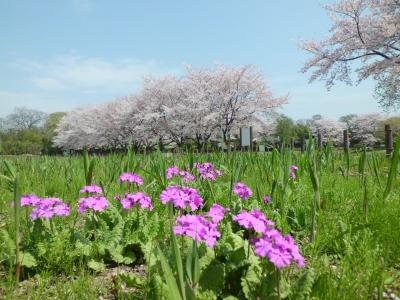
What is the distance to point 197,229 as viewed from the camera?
1081 mm

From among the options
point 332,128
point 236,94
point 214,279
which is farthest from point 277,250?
point 332,128

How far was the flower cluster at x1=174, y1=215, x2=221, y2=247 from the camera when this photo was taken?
1075 mm

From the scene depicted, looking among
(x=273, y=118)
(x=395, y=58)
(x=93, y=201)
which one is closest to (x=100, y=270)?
(x=93, y=201)

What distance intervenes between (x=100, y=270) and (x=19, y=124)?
104220mm

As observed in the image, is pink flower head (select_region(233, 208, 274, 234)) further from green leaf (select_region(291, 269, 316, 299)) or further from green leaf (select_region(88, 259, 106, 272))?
green leaf (select_region(88, 259, 106, 272))

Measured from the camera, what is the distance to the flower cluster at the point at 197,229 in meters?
1.08

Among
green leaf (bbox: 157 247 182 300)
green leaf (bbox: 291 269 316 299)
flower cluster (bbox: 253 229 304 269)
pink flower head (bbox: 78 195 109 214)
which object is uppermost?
pink flower head (bbox: 78 195 109 214)

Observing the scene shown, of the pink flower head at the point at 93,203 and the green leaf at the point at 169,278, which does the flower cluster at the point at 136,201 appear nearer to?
the pink flower head at the point at 93,203

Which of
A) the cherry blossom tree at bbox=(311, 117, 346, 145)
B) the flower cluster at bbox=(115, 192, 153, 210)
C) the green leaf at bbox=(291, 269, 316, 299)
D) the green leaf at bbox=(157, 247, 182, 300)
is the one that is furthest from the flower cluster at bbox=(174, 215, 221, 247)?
the cherry blossom tree at bbox=(311, 117, 346, 145)

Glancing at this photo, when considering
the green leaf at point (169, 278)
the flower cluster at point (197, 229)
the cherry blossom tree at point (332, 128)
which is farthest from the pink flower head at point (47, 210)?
the cherry blossom tree at point (332, 128)

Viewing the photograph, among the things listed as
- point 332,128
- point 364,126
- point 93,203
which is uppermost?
point 364,126

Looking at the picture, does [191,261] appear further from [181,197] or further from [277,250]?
[181,197]

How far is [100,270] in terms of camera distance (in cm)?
159

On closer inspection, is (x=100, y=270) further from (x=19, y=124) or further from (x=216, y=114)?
(x=19, y=124)
